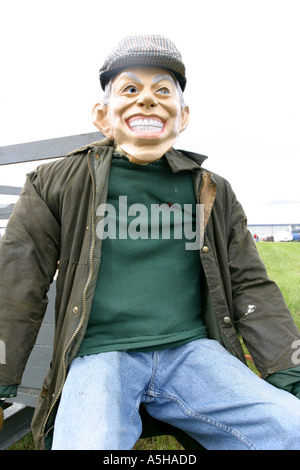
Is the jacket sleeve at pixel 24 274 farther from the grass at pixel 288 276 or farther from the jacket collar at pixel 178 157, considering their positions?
the grass at pixel 288 276

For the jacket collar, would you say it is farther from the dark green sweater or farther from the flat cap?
the flat cap

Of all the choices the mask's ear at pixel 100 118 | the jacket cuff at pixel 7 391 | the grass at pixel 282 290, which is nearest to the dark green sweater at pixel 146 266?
the mask's ear at pixel 100 118

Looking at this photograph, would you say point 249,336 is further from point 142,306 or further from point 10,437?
point 10,437

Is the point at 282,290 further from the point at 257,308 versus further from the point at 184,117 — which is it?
the point at 184,117

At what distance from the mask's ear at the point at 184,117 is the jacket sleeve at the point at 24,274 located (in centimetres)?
78

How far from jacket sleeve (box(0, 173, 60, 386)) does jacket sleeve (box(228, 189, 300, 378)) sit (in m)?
0.85

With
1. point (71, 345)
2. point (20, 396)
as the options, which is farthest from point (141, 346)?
point (20, 396)

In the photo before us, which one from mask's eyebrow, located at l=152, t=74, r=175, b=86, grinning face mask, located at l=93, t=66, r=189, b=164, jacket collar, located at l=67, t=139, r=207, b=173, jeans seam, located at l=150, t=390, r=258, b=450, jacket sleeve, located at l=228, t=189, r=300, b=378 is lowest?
jeans seam, located at l=150, t=390, r=258, b=450

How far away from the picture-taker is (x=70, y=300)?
149cm

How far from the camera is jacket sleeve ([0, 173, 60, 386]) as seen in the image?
1384 mm

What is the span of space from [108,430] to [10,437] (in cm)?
166

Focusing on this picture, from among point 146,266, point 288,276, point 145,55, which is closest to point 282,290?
point 288,276

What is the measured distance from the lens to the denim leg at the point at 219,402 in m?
1.19

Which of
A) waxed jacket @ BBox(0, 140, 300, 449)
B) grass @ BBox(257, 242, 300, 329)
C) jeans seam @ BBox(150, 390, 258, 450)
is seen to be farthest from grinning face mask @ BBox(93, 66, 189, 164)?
grass @ BBox(257, 242, 300, 329)
